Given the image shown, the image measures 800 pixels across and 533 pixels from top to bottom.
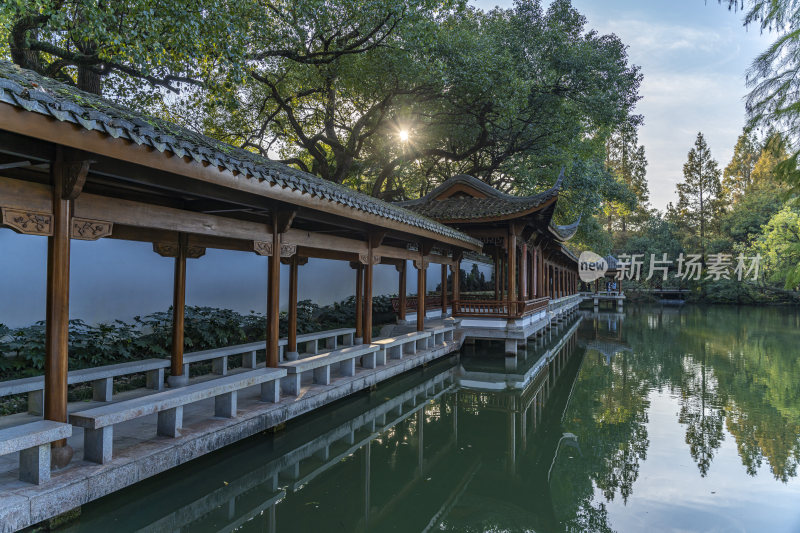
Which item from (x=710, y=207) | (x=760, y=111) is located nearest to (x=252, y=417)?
(x=760, y=111)

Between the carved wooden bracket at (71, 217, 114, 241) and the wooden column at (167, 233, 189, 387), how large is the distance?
182cm

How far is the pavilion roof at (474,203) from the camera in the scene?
11.0 meters

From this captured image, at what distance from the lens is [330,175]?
16.0 meters

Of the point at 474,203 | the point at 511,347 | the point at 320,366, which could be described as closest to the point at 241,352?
the point at 320,366

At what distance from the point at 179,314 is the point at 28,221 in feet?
8.40

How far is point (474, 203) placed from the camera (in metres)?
12.7

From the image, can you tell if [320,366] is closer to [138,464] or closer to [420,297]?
[138,464]

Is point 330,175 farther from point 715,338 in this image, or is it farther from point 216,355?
point 715,338

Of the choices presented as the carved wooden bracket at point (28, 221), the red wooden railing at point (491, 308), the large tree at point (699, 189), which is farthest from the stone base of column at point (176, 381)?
the large tree at point (699, 189)

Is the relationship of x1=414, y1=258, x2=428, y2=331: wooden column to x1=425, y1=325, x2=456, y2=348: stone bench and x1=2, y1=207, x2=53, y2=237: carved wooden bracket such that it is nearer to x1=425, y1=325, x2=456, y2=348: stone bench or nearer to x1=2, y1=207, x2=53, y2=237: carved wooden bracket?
x1=425, y1=325, x2=456, y2=348: stone bench

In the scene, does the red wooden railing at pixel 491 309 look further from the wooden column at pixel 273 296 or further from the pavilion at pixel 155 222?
the wooden column at pixel 273 296

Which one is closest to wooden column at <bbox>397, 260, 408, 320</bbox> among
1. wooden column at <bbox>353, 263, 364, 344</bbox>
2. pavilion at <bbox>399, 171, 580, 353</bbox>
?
pavilion at <bbox>399, 171, 580, 353</bbox>

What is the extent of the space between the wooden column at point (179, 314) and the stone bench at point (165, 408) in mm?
1328

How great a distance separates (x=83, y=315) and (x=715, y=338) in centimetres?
1877
